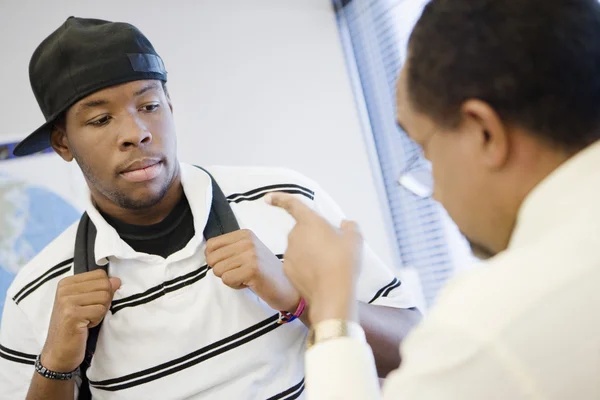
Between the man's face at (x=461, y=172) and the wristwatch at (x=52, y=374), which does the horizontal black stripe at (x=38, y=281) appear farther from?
the man's face at (x=461, y=172)

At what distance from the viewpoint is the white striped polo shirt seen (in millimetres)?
1167

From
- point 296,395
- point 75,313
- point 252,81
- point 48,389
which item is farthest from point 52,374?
point 252,81

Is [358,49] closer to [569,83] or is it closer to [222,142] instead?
[222,142]

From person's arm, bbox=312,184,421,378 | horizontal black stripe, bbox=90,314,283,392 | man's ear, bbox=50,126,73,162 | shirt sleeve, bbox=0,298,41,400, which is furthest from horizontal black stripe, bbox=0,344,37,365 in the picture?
person's arm, bbox=312,184,421,378

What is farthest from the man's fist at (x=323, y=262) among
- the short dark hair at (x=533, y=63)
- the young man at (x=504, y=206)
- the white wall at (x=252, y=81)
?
the white wall at (x=252, y=81)

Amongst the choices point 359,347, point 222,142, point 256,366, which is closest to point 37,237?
point 222,142

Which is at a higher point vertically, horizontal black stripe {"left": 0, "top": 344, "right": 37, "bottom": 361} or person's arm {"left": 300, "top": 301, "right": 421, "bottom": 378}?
horizontal black stripe {"left": 0, "top": 344, "right": 37, "bottom": 361}

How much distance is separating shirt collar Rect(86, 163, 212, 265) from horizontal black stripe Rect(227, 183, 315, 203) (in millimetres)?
59

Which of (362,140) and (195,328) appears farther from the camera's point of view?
(362,140)

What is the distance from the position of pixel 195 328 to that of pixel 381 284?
15.1 inches

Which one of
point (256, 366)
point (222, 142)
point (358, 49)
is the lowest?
point (256, 366)

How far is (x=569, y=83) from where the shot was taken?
23.1 inches

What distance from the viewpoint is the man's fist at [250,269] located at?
1.07 m

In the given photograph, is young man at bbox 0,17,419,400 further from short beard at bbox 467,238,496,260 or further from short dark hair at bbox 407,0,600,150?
short dark hair at bbox 407,0,600,150
